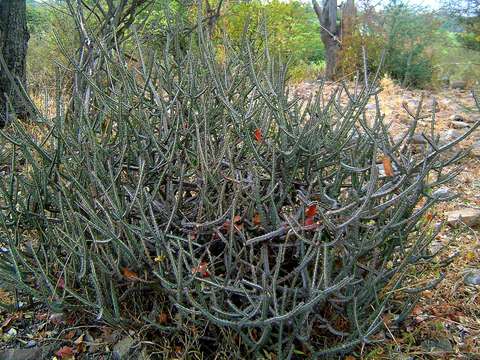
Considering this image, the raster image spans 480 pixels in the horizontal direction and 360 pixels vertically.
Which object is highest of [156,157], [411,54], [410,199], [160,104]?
[160,104]

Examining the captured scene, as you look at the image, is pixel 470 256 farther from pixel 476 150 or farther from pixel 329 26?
pixel 329 26

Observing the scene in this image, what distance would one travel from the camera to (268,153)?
2.00 meters

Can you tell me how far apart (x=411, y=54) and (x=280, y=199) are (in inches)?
329

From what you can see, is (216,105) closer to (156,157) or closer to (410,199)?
(156,157)

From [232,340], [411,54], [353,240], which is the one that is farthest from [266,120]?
[411,54]

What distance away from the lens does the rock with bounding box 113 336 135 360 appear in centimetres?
195

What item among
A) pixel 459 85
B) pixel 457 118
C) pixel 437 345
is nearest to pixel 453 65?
pixel 459 85

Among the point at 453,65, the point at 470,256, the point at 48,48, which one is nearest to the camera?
the point at 470,256

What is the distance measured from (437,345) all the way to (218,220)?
107 cm

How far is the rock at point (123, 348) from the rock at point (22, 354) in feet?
0.95

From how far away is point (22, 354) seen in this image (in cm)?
203

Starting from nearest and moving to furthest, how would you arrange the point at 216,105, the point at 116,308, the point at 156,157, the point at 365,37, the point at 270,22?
the point at 116,308
the point at 156,157
the point at 216,105
the point at 270,22
the point at 365,37

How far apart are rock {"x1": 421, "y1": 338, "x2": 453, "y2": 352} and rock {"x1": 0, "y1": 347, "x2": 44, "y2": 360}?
1.42 metres

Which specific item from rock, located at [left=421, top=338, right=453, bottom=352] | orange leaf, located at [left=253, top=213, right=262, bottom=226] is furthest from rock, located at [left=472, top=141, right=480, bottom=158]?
orange leaf, located at [left=253, top=213, right=262, bottom=226]
